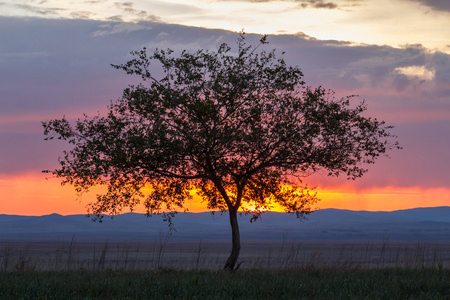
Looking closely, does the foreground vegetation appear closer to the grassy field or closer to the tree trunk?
the grassy field

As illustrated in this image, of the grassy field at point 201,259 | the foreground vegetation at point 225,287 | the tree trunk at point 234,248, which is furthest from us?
the grassy field at point 201,259

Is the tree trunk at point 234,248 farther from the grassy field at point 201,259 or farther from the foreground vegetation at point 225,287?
the foreground vegetation at point 225,287

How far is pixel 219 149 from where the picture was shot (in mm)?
28406

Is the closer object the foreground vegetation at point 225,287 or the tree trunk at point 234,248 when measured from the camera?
the foreground vegetation at point 225,287

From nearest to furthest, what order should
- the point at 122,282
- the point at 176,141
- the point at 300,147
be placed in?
the point at 122,282 < the point at 176,141 < the point at 300,147

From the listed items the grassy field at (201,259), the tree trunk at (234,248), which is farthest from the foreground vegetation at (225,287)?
the tree trunk at (234,248)

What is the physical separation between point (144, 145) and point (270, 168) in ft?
21.6

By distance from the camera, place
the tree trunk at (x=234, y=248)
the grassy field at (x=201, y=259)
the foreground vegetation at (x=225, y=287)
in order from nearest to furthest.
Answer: the foreground vegetation at (x=225, y=287), the tree trunk at (x=234, y=248), the grassy field at (x=201, y=259)

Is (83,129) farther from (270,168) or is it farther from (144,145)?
(270,168)

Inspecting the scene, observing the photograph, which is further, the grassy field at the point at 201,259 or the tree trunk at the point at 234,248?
the grassy field at the point at 201,259

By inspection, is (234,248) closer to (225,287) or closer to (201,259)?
(225,287)

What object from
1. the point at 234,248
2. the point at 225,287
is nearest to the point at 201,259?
the point at 234,248

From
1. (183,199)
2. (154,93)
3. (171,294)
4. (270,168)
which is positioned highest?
(154,93)

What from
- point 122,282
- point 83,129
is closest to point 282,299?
point 122,282
